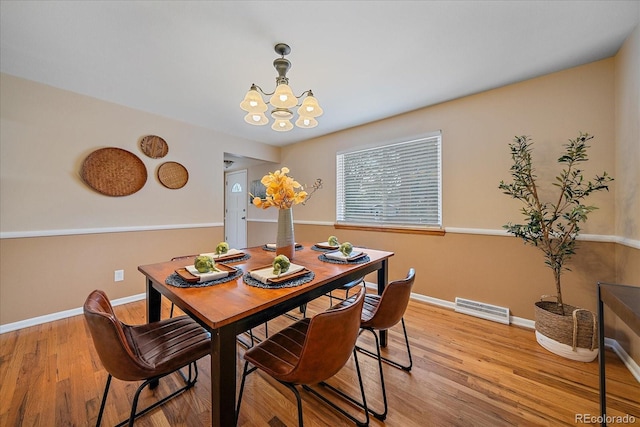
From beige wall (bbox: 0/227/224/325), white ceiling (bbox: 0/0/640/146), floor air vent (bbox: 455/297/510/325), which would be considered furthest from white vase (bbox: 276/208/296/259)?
beige wall (bbox: 0/227/224/325)

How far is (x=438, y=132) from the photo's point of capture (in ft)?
9.09

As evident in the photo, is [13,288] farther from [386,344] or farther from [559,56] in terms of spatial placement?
[559,56]

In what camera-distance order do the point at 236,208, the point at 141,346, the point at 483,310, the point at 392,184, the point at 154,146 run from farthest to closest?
1. the point at 236,208
2. the point at 392,184
3. the point at 154,146
4. the point at 483,310
5. the point at 141,346

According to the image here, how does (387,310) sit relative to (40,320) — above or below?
above

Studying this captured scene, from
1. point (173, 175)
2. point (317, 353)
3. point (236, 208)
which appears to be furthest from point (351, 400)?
point (236, 208)

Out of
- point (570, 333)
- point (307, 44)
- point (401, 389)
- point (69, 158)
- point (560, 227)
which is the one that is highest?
point (307, 44)

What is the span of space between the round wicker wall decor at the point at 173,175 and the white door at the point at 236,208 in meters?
1.89

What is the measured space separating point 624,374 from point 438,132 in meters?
2.48

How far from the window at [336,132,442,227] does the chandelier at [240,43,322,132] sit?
1643 millimetres

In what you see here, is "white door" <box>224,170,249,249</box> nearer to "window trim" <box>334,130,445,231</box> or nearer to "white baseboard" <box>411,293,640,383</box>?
"window trim" <box>334,130,445,231</box>

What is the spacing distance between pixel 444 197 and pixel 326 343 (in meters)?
2.42

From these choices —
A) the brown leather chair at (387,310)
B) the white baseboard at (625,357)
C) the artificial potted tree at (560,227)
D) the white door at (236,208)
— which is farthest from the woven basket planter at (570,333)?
the white door at (236,208)

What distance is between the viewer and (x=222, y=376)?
2.90ft

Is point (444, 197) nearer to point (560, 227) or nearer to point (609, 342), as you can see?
point (560, 227)
